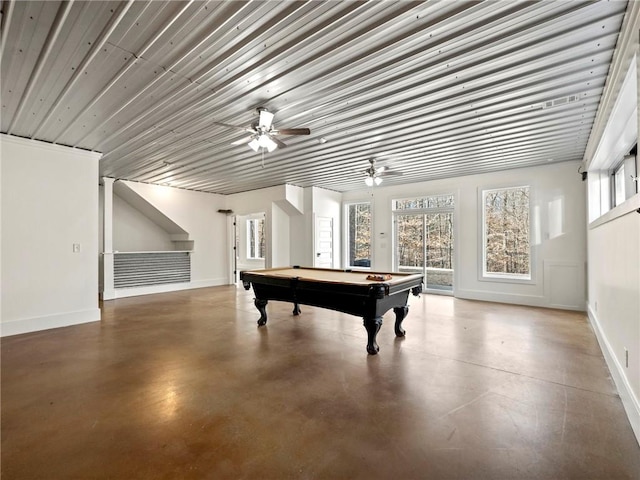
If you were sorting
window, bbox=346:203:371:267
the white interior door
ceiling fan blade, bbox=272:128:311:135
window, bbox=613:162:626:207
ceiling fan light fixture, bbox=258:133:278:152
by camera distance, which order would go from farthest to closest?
window, bbox=346:203:371:267, the white interior door, window, bbox=613:162:626:207, ceiling fan light fixture, bbox=258:133:278:152, ceiling fan blade, bbox=272:128:311:135

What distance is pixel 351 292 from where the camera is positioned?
337 centimetres

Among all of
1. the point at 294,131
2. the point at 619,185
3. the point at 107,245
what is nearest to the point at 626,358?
the point at 619,185

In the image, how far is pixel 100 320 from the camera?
4941 millimetres

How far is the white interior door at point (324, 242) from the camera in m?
7.99

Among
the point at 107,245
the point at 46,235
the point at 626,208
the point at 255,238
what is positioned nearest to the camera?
the point at 626,208

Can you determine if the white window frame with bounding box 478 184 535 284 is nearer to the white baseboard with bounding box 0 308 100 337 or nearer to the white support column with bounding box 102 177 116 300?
the white baseboard with bounding box 0 308 100 337

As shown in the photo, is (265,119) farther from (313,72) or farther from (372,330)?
(372,330)

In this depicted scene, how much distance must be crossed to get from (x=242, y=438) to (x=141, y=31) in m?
2.86

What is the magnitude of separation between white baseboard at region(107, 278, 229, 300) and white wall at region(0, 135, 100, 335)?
7.61 ft

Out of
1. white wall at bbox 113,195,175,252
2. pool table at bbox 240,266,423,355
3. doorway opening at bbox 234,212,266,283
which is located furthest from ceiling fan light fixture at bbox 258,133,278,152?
doorway opening at bbox 234,212,266,283

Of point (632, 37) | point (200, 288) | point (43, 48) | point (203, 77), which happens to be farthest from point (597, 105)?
point (200, 288)

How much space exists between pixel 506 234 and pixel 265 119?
540 centimetres

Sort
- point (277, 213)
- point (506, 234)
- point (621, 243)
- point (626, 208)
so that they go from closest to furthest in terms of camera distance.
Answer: point (626, 208)
point (621, 243)
point (506, 234)
point (277, 213)

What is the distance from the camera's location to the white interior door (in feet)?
26.2
